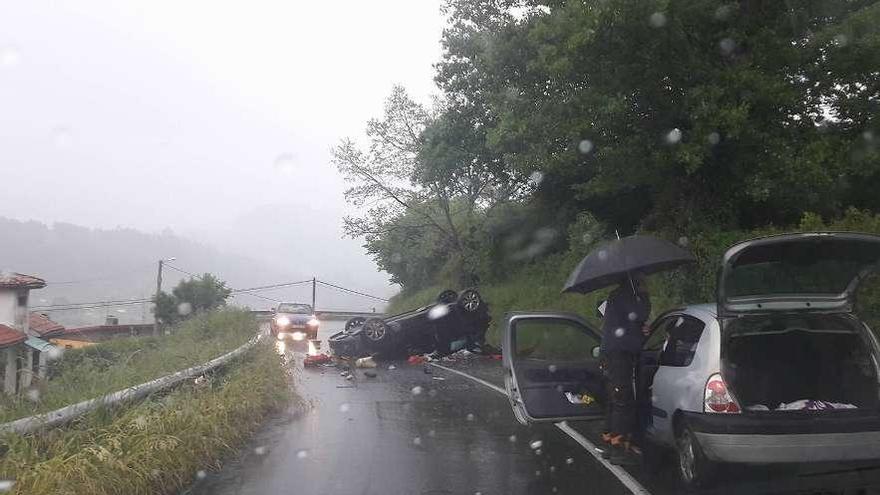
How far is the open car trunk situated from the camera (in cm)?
559

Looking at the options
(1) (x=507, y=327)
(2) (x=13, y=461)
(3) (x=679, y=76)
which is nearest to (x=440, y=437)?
(1) (x=507, y=327)

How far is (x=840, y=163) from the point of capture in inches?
478

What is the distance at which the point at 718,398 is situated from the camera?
5316 millimetres

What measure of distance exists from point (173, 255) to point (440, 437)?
29.3 meters

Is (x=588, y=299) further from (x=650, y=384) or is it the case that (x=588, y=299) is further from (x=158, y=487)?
(x=158, y=487)

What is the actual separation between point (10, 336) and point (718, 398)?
702 inches

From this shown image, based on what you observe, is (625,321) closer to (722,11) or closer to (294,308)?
(722,11)

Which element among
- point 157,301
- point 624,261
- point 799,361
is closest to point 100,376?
point 624,261

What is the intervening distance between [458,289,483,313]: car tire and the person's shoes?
1024 centimetres

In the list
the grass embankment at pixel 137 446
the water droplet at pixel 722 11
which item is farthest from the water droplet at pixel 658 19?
the grass embankment at pixel 137 446

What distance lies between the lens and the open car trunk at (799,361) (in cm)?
559

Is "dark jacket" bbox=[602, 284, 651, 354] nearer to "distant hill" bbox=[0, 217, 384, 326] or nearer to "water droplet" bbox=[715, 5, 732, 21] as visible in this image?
"water droplet" bbox=[715, 5, 732, 21]

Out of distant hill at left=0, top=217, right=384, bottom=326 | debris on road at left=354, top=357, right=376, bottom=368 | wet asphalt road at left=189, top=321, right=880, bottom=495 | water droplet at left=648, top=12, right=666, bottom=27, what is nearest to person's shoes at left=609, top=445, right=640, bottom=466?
wet asphalt road at left=189, top=321, right=880, bottom=495

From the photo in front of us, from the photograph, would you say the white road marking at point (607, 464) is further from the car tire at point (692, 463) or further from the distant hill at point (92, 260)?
the distant hill at point (92, 260)
